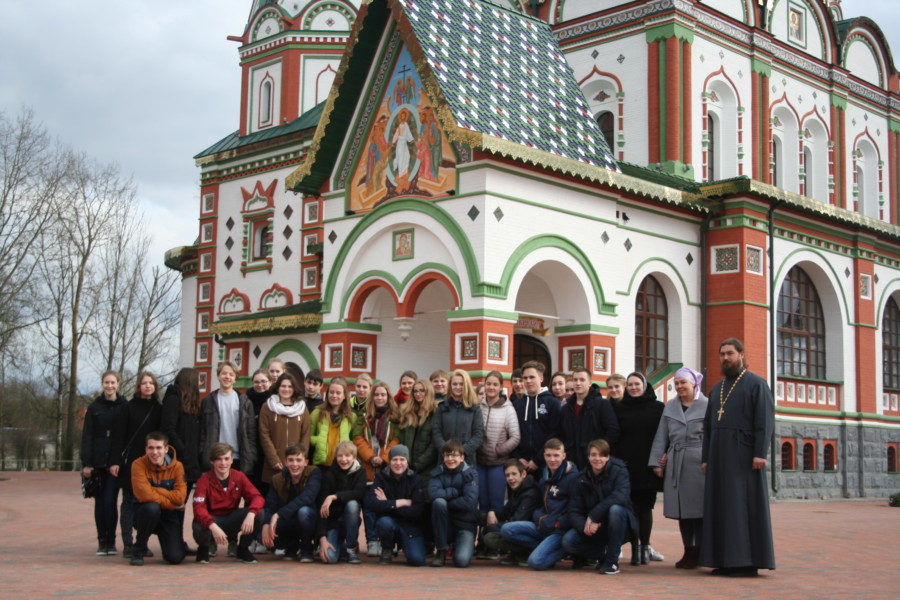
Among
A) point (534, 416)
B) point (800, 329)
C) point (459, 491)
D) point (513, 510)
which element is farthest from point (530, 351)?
point (459, 491)

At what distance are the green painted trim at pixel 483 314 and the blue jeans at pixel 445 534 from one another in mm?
7117

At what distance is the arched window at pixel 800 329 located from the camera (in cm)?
2472

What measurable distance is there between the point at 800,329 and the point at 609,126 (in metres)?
6.26

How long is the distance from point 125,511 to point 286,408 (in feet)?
6.35

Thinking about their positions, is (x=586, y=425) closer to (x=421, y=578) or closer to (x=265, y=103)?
(x=421, y=578)

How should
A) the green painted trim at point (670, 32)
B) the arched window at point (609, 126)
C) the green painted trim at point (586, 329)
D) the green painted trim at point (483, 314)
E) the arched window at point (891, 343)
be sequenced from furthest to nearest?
the arched window at point (891, 343), the arched window at point (609, 126), the green painted trim at point (670, 32), the green painted trim at point (586, 329), the green painted trim at point (483, 314)

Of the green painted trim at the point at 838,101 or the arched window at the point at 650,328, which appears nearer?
the arched window at the point at 650,328

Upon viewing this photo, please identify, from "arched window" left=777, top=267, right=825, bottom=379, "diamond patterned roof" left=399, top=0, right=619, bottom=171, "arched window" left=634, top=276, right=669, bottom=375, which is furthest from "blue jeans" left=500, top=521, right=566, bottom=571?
"arched window" left=777, top=267, right=825, bottom=379

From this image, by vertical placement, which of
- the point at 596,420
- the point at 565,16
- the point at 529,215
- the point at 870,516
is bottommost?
the point at 870,516

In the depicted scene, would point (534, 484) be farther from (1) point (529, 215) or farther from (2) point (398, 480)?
(1) point (529, 215)

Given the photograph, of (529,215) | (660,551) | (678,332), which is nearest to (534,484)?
(660,551)

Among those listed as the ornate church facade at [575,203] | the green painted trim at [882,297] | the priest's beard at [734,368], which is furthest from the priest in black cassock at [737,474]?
the green painted trim at [882,297]

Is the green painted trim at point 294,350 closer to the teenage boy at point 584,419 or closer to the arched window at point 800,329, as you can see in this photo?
the arched window at point 800,329

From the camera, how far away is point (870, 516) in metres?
19.6
